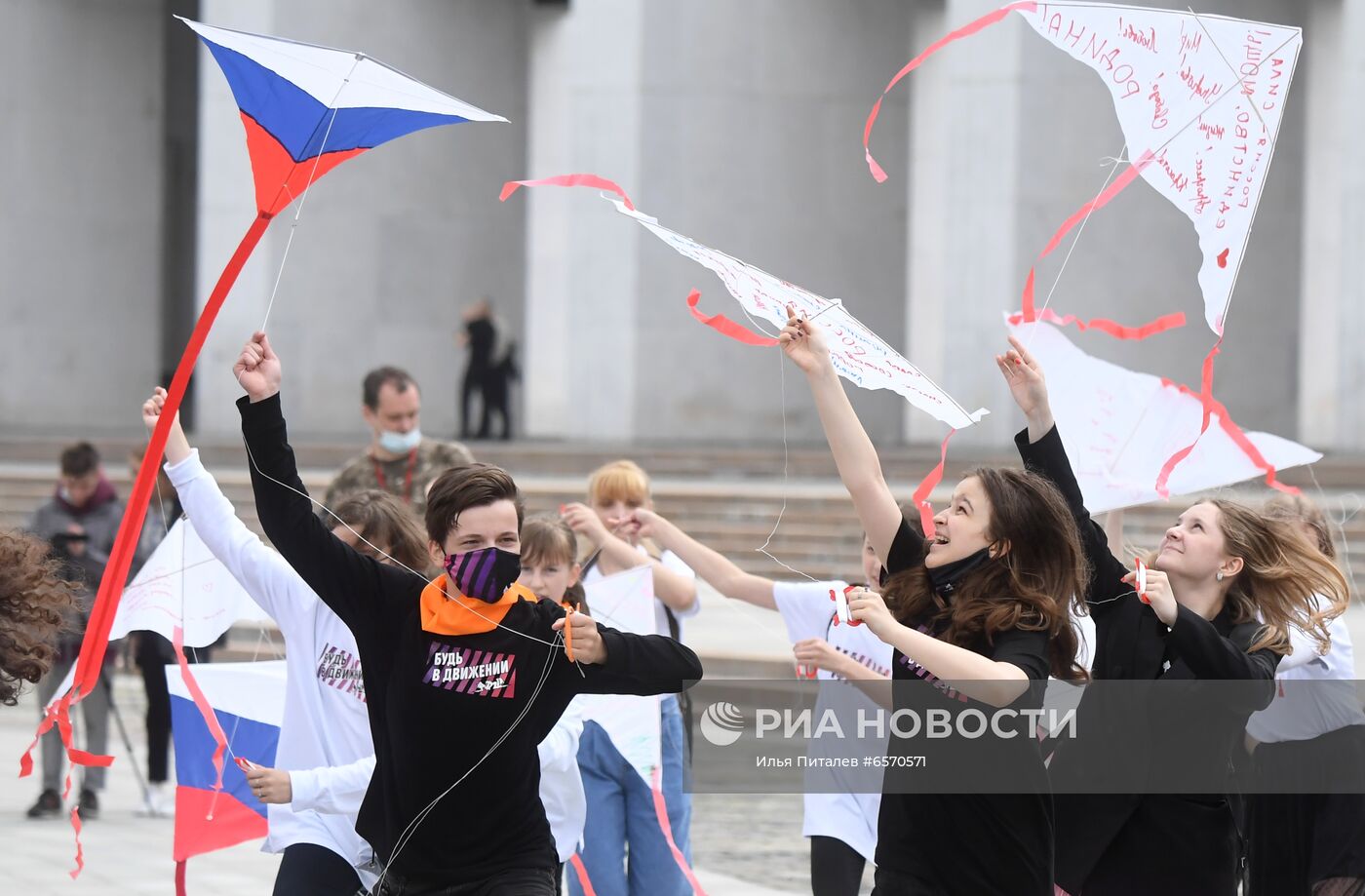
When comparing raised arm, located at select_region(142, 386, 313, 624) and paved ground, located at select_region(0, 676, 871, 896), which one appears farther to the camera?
paved ground, located at select_region(0, 676, 871, 896)

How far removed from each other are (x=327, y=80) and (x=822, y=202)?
2158 centimetres

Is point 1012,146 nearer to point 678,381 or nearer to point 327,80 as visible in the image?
point 678,381

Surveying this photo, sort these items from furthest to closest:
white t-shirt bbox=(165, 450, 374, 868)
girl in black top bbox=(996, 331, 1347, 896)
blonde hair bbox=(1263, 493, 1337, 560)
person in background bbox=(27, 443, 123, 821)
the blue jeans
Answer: person in background bbox=(27, 443, 123, 821) < the blue jeans < blonde hair bbox=(1263, 493, 1337, 560) < white t-shirt bbox=(165, 450, 374, 868) < girl in black top bbox=(996, 331, 1347, 896)

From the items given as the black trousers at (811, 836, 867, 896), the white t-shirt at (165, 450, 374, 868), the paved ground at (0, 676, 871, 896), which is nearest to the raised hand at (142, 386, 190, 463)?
the white t-shirt at (165, 450, 374, 868)

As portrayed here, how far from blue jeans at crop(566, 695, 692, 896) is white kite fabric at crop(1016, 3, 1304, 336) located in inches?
88.1

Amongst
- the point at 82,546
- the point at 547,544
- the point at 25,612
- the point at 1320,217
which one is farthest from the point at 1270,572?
the point at 1320,217

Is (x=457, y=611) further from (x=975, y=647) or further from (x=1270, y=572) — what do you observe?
(x=1270, y=572)

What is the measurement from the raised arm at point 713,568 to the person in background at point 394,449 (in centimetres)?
126

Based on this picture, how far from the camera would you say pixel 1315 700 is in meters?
5.19

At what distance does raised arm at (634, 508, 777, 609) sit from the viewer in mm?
5789

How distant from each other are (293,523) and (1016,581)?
151cm

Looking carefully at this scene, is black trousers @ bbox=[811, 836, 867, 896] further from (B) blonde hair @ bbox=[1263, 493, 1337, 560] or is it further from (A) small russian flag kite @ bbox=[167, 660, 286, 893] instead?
(A) small russian flag kite @ bbox=[167, 660, 286, 893]

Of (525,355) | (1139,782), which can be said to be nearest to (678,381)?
(525,355)

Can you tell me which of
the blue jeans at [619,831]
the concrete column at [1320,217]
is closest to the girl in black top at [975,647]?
the blue jeans at [619,831]
